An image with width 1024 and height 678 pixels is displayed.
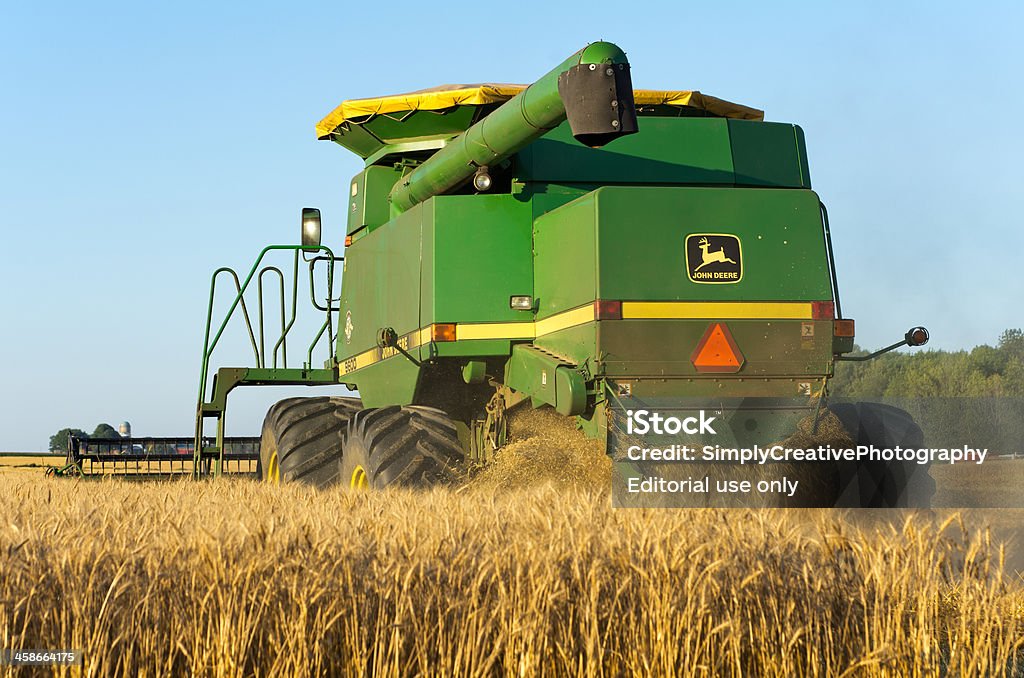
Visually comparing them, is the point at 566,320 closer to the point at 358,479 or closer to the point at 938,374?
the point at 358,479

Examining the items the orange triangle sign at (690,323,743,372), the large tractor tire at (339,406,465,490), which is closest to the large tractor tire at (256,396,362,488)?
the large tractor tire at (339,406,465,490)

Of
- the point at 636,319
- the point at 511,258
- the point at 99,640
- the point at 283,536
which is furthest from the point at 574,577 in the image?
the point at 511,258

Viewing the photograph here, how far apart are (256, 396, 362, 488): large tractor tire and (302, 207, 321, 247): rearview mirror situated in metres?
1.65

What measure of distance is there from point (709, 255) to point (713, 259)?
0.12ft

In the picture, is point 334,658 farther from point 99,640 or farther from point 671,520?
point 671,520

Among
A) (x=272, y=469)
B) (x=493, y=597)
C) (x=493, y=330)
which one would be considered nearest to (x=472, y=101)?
(x=493, y=330)

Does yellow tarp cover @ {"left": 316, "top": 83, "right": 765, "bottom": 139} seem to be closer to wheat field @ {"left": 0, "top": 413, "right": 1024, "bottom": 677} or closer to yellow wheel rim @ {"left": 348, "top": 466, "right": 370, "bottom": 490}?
yellow wheel rim @ {"left": 348, "top": 466, "right": 370, "bottom": 490}

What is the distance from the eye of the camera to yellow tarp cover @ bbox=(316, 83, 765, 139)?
9203 mm

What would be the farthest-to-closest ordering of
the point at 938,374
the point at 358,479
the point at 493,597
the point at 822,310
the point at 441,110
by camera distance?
the point at 938,374 < the point at 441,110 < the point at 358,479 < the point at 822,310 < the point at 493,597

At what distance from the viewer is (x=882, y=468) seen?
8555 millimetres

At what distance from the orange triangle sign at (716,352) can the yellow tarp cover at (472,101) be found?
254cm

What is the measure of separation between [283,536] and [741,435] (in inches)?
148

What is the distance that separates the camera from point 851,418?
Answer: 27.5 ft

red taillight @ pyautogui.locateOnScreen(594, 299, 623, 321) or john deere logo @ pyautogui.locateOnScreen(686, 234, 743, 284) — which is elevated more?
john deere logo @ pyautogui.locateOnScreen(686, 234, 743, 284)
